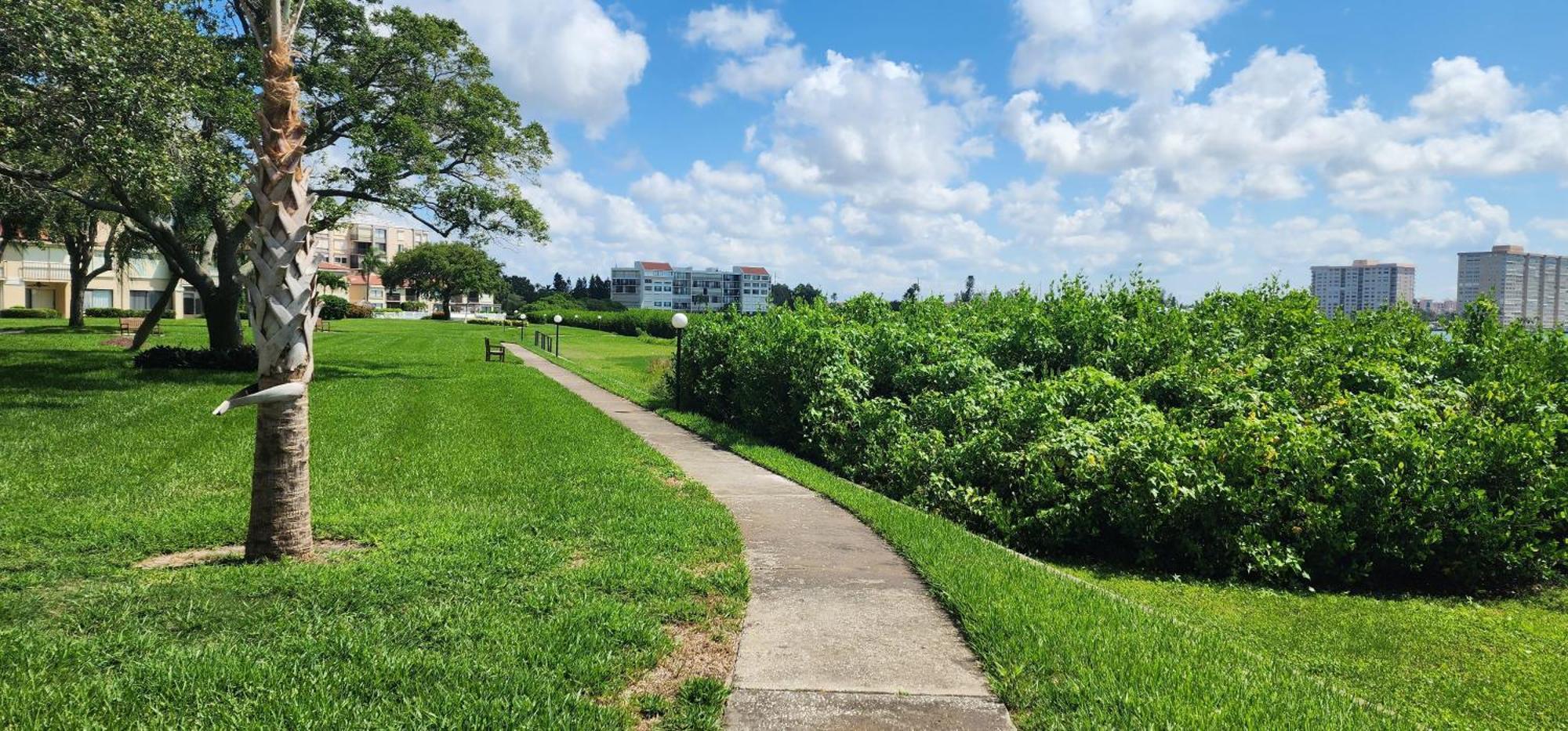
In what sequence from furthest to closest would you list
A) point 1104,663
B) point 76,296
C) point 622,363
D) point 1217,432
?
point 76,296, point 622,363, point 1217,432, point 1104,663

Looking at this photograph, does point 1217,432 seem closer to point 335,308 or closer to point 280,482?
point 280,482

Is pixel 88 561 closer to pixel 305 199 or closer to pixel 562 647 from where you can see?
pixel 305 199

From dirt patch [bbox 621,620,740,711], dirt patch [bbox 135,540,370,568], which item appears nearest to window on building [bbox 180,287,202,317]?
dirt patch [bbox 135,540,370,568]

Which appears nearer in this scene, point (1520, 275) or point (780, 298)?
point (1520, 275)

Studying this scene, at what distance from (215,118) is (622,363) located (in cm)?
2030

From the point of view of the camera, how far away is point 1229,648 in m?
4.48

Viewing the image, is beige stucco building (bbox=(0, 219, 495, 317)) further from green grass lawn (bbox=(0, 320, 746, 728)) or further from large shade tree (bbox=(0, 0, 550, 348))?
green grass lawn (bbox=(0, 320, 746, 728))

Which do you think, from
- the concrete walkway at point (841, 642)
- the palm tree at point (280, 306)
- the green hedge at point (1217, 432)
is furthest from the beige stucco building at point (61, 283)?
the concrete walkway at point (841, 642)

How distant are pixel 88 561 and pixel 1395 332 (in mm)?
12872

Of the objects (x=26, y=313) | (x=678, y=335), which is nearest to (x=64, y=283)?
(x=26, y=313)

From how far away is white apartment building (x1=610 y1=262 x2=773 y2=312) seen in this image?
168250mm

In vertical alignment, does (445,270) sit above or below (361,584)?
above

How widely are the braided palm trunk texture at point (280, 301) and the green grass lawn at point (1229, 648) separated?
13.2ft

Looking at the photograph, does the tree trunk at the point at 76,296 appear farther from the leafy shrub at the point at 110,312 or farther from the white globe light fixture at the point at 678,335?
the white globe light fixture at the point at 678,335
